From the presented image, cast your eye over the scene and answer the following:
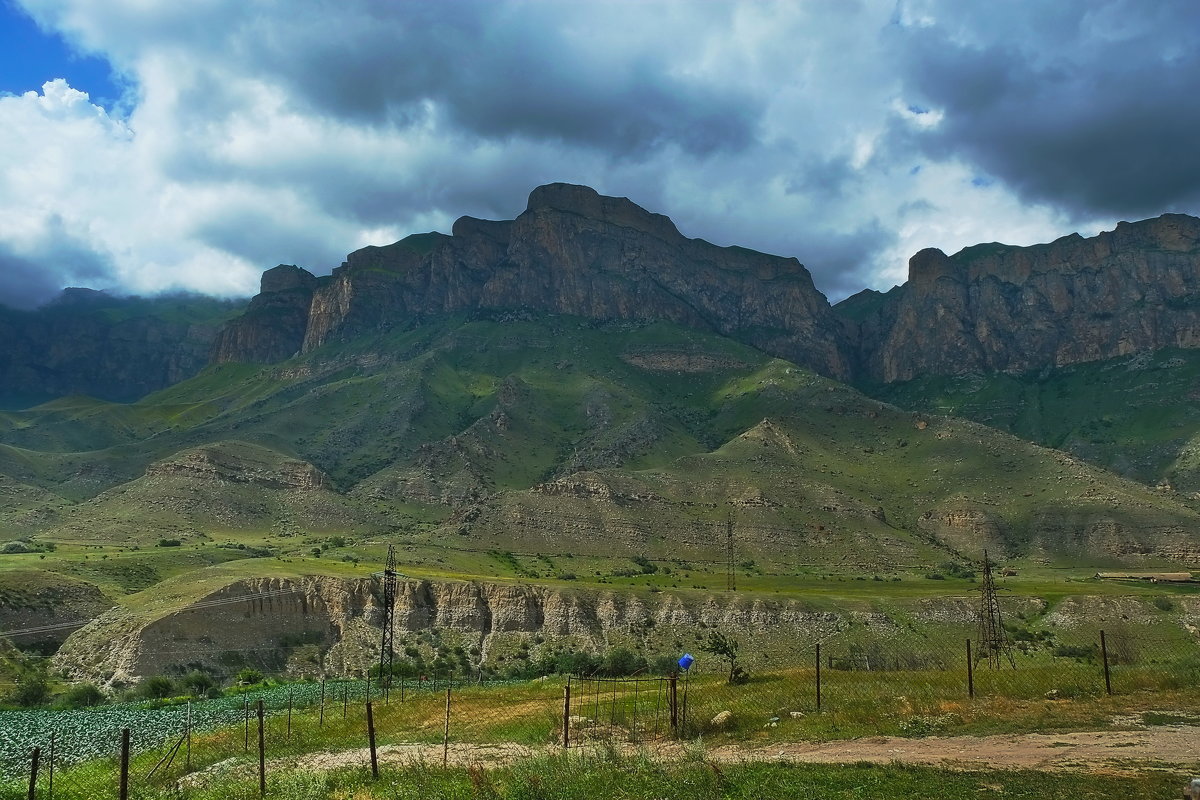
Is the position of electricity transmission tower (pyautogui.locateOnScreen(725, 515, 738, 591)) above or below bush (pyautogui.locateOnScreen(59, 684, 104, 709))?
above

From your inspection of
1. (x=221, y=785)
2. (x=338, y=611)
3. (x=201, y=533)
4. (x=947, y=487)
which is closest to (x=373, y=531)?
(x=201, y=533)

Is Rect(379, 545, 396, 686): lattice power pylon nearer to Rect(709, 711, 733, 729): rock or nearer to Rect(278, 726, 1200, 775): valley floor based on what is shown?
Rect(278, 726, 1200, 775): valley floor

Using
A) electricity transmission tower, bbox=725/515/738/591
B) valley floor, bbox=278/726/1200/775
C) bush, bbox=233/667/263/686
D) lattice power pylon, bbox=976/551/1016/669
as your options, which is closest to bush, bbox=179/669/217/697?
bush, bbox=233/667/263/686

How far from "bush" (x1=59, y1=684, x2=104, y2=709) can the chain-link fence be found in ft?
55.4

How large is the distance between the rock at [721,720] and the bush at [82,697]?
49.1 meters

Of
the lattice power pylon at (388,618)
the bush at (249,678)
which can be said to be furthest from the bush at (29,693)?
the lattice power pylon at (388,618)

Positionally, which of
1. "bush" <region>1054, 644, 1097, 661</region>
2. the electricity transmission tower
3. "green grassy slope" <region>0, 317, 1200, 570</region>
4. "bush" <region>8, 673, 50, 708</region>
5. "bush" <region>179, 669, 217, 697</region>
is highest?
"green grassy slope" <region>0, 317, 1200, 570</region>

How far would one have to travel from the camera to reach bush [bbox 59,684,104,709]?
58281 mm

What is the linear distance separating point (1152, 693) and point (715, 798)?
20.6 m

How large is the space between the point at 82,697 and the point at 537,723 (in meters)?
46.0

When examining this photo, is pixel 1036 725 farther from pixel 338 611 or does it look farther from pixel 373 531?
pixel 373 531

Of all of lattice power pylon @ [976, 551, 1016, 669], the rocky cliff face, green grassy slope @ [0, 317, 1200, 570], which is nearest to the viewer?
lattice power pylon @ [976, 551, 1016, 669]

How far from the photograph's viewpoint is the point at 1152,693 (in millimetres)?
29406

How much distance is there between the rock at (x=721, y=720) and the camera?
27.9 meters
